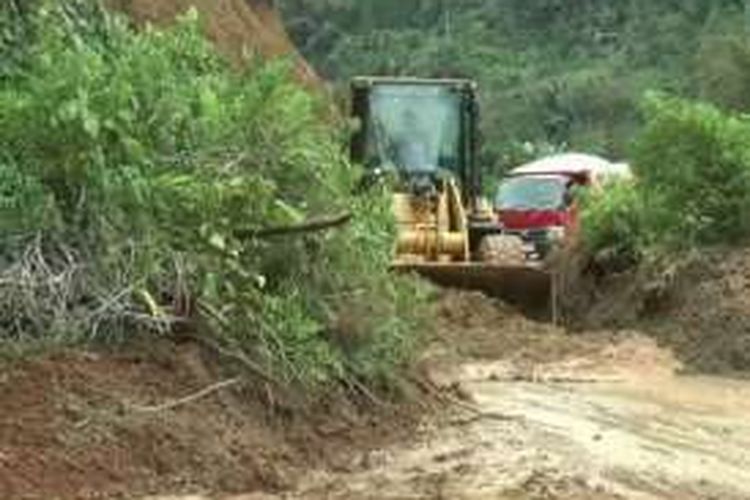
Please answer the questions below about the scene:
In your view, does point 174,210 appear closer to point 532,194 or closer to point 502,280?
point 502,280

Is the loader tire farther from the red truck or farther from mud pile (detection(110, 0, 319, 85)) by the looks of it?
the red truck

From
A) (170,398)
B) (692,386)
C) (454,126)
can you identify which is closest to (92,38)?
(170,398)

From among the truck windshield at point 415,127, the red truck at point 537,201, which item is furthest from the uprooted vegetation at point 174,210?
the red truck at point 537,201

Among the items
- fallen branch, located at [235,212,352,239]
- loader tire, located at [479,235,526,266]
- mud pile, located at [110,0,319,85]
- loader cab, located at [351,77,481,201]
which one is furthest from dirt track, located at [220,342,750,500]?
mud pile, located at [110,0,319,85]

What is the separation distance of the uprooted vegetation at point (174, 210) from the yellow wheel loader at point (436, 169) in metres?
10.3

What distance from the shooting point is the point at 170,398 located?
10.8m

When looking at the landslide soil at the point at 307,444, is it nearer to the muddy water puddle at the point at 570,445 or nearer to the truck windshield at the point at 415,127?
the muddy water puddle at the point at 570,445

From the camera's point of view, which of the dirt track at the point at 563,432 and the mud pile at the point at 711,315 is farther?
the mud pile at the point at 711,315

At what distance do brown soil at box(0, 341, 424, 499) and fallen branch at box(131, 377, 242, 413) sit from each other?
0.06 feet

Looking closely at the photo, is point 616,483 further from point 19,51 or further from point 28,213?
point 19,51

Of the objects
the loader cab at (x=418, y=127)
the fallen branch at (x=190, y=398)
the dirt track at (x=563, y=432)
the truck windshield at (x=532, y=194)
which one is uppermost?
the loader cab at (x=418, y=127)

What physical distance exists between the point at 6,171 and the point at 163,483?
7.33ft

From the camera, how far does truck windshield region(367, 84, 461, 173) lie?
24.8 m

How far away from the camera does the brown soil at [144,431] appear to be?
975cm
